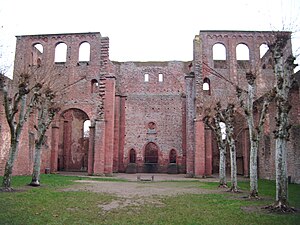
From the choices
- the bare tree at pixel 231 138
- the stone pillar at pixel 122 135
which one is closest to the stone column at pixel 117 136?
the stone pillar at pixel 122 135

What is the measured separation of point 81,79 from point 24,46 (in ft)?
21.8

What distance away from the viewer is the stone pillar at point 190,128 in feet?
88.3

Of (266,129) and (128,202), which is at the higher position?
(266,129)

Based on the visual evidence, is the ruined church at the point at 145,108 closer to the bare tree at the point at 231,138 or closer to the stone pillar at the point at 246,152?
the stone pillar at the point at 246,152

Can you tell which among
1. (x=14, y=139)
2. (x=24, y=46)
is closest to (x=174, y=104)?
(x=24, y=46)

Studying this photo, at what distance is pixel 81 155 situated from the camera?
1373 inches

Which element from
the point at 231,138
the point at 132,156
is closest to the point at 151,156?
the point at 132,156

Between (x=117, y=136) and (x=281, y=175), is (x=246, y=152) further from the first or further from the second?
(x=281, y=175)

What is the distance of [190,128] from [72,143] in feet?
47.0

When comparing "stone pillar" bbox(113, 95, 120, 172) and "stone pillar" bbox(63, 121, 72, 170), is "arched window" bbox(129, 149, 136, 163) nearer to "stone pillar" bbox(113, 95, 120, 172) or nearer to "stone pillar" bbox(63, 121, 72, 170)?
"stone pillar" bbox(113, 95, 120, 172)

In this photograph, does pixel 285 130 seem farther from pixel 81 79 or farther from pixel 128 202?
pixel 81 79

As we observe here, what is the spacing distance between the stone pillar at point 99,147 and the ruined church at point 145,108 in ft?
0.27

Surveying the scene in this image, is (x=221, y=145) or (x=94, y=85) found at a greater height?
(x=94, y=85)

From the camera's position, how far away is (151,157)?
33.4 metres
